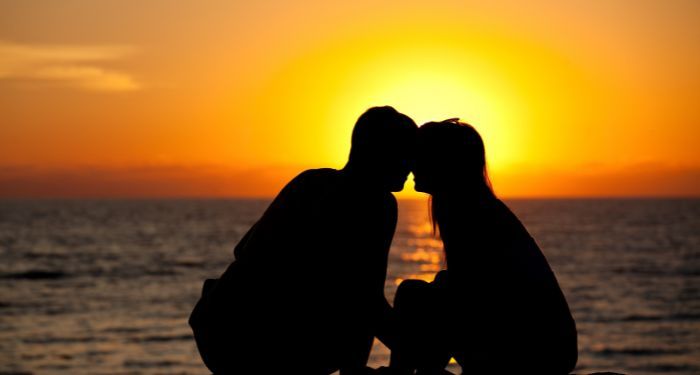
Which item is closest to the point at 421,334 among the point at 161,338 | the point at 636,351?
the point at 636,351

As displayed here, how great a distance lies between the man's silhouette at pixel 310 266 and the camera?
417 centimetres

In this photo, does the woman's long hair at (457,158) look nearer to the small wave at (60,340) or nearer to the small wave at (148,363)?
the small wave at (148,363)

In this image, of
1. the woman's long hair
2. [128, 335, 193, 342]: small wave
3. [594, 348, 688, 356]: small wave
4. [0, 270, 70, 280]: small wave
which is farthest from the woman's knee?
[0, 270, 70, 280]: small wave

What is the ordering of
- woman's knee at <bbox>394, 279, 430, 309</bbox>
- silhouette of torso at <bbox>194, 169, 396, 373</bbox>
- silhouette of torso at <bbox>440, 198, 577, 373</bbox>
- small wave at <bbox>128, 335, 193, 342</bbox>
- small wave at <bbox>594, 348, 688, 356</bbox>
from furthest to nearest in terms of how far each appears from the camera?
small wave at <bbox>128, 335, 193, 342</bbox> → small wave at <bbox>594, 348, 688, 356</bbox> → woman's knee at <bbox>394, 279, 430, 309</bbox> → silhouette of torso at <bbox>440, 198, 577, 373</bbox> → silhouette of torso at <bbox>194, 169, 396, 373</bbox>

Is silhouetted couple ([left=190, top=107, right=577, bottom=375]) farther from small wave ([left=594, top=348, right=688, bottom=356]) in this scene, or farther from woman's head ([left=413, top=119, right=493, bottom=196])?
small wave ([left=594, top=348, right=688, bottom=356])

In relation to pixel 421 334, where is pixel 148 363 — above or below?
below

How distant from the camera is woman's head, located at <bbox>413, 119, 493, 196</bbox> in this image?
4.60 metres

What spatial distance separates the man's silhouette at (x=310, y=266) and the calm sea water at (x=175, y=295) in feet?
43.7

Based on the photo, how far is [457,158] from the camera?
4.62 meters

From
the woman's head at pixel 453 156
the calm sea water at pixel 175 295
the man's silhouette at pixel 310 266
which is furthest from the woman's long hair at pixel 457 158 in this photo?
the calm sea water at pixel 175 295

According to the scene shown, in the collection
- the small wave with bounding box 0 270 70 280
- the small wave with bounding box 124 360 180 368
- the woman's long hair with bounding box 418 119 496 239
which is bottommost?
A: the small wave with bounding box 0 270 70 280

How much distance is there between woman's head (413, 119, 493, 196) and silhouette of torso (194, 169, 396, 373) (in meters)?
0.42

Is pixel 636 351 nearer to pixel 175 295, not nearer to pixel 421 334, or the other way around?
pixel 421 334

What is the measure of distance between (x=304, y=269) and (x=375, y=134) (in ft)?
2.39
